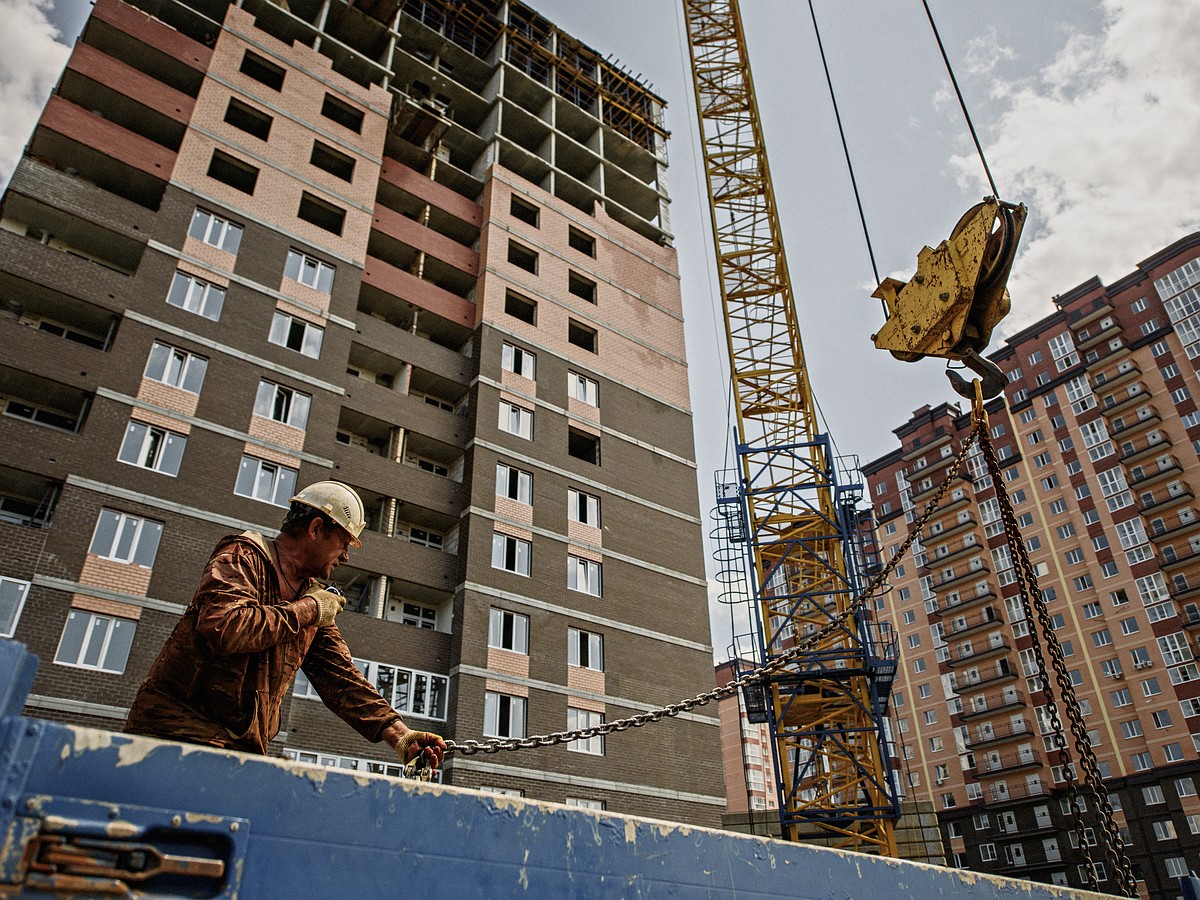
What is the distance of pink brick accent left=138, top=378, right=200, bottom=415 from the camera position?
2175cm

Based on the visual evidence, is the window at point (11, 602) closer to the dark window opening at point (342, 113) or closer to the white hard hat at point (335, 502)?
the white hard hat at point (335, 502)

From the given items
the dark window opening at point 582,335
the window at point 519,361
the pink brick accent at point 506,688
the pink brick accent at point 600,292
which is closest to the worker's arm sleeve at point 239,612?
the pink brick accent at point 506,688

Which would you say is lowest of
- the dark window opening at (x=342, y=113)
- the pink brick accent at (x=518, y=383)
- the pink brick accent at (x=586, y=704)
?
the pink brick accent at (x=586, y=704)

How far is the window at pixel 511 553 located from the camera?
26.1 m

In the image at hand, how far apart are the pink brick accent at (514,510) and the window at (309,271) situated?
28.4 ft

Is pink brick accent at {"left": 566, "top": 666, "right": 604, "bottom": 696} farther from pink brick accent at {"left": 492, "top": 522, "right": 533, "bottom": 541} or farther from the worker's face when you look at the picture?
the worker's face

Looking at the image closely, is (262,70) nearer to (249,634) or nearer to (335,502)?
(335,502)

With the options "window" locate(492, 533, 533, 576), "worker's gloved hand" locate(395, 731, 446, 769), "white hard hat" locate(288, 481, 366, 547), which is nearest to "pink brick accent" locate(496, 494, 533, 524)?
"window" locate(492, 533, 533, 576)

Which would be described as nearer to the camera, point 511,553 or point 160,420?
point 160,420

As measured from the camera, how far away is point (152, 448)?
21.4m

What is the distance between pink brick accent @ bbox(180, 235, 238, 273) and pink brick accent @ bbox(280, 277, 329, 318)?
1588mm

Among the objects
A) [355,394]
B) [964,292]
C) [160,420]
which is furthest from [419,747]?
[355,394]

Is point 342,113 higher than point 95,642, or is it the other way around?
point 342,113

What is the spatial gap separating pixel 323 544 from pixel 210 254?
79.6ft
